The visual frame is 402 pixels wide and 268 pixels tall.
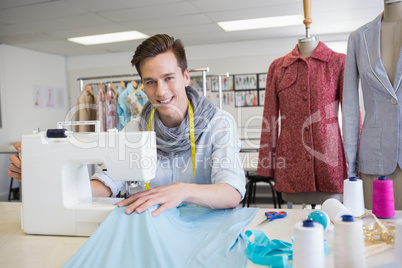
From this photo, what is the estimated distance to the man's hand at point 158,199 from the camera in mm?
1104

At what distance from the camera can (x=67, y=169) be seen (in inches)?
50.2

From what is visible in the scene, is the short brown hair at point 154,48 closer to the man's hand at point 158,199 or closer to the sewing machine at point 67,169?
the sewing machine at point 67,169

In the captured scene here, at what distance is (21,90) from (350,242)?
6.46m

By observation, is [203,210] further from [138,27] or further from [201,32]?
[201,32]

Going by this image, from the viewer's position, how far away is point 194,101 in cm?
165

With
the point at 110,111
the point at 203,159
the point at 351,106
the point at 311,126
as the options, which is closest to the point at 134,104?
the point at 110,111

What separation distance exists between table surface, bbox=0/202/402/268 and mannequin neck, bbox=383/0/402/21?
961mm

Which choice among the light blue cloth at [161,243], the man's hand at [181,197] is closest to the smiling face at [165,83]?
A: the man's hand at [181,197]

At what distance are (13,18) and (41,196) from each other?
4.02m

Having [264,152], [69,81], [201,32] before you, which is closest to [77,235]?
[264,152]

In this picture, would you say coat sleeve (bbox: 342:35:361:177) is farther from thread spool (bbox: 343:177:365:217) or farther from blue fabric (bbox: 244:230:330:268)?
blue fabric (bbox: 244:230:330:268)

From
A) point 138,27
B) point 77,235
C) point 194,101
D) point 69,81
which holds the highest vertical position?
point 138,27

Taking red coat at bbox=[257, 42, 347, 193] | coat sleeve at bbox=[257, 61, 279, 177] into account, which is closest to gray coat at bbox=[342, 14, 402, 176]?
red coat at bbox=[257, 42, 347, 193]

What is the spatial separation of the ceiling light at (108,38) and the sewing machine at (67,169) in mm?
4465
